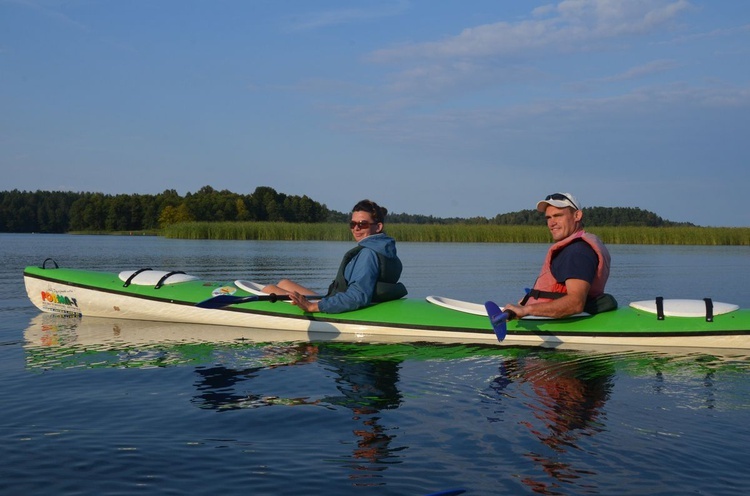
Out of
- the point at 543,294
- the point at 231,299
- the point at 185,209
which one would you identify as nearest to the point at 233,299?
the point at 231,299

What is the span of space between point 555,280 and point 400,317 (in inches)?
64.3

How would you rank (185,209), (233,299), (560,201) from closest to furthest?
(560,201), (233,299), (185,209)

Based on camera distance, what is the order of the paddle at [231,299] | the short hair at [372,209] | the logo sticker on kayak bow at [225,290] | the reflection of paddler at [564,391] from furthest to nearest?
1. the logo sticker on kayak bow at [225,290]
2. the paddle at [231,299]
3. the short hair at [372,209]
4. the reflection of paddler at [564,391]

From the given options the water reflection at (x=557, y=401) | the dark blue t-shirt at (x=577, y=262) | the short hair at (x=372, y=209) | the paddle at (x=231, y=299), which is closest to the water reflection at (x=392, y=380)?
the water reflection at (x=557, y=401)

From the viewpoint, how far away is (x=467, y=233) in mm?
34844

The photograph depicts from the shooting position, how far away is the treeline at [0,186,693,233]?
6756 centimetres

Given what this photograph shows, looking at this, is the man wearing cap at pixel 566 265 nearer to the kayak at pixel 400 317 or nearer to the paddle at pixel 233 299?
the kayak at pixel 400 317

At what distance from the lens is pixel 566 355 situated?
20.5 feet

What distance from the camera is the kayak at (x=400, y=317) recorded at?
21.3ft

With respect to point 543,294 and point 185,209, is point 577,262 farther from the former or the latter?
point 185,209

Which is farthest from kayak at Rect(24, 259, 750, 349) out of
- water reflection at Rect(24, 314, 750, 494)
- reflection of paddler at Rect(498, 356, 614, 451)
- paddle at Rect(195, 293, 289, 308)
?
reflection of paddler at Rect(498, 356, 614, 451)

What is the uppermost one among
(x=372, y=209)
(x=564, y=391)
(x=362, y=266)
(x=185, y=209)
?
(x=185, y=209)

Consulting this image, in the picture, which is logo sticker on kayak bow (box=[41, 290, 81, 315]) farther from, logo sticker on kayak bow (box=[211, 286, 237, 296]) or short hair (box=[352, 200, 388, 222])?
short hair (box=[352, 200, 388, 222])

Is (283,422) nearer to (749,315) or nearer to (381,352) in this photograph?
(381,352)
